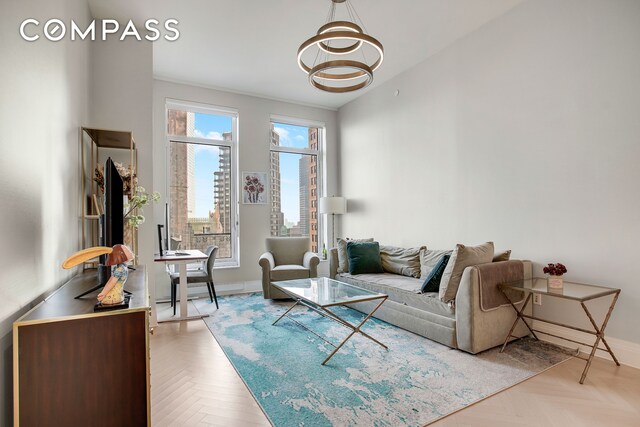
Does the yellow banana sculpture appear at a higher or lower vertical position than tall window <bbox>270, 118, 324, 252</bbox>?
lower

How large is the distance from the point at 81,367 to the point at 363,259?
11.8ft

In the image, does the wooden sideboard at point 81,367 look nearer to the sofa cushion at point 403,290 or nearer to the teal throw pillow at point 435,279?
the sofa cushion at point 403,290

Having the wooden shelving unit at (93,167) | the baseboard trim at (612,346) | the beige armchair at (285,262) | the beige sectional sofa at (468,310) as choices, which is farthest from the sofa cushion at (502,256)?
the wooden shelving unit at (93,167)

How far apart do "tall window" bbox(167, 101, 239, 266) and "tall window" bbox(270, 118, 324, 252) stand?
76 cm

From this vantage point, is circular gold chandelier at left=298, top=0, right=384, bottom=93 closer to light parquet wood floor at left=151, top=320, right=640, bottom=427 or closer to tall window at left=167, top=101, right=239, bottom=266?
tall window at left=167, top=101, right=239, bottom=266

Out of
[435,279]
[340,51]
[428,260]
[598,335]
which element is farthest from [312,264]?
[598,335]

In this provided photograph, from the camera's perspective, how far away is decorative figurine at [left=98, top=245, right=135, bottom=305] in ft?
4.82

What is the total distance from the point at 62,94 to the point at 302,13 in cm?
242

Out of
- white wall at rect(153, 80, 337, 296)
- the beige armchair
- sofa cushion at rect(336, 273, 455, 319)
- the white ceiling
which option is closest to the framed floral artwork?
white wall at rect(153, 80, 337, 296)

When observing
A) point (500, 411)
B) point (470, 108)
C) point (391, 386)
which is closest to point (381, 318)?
point (391, 386)

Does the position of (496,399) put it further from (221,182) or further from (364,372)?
(221,182)

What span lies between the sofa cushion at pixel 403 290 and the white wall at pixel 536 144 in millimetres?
820

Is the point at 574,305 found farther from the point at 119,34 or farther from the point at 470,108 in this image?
Answer: the point at 119,34

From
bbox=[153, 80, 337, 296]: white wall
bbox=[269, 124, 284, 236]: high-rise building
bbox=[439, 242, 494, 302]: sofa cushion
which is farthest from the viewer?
bbox=[269, 124, 284, 236]: high-rise building
